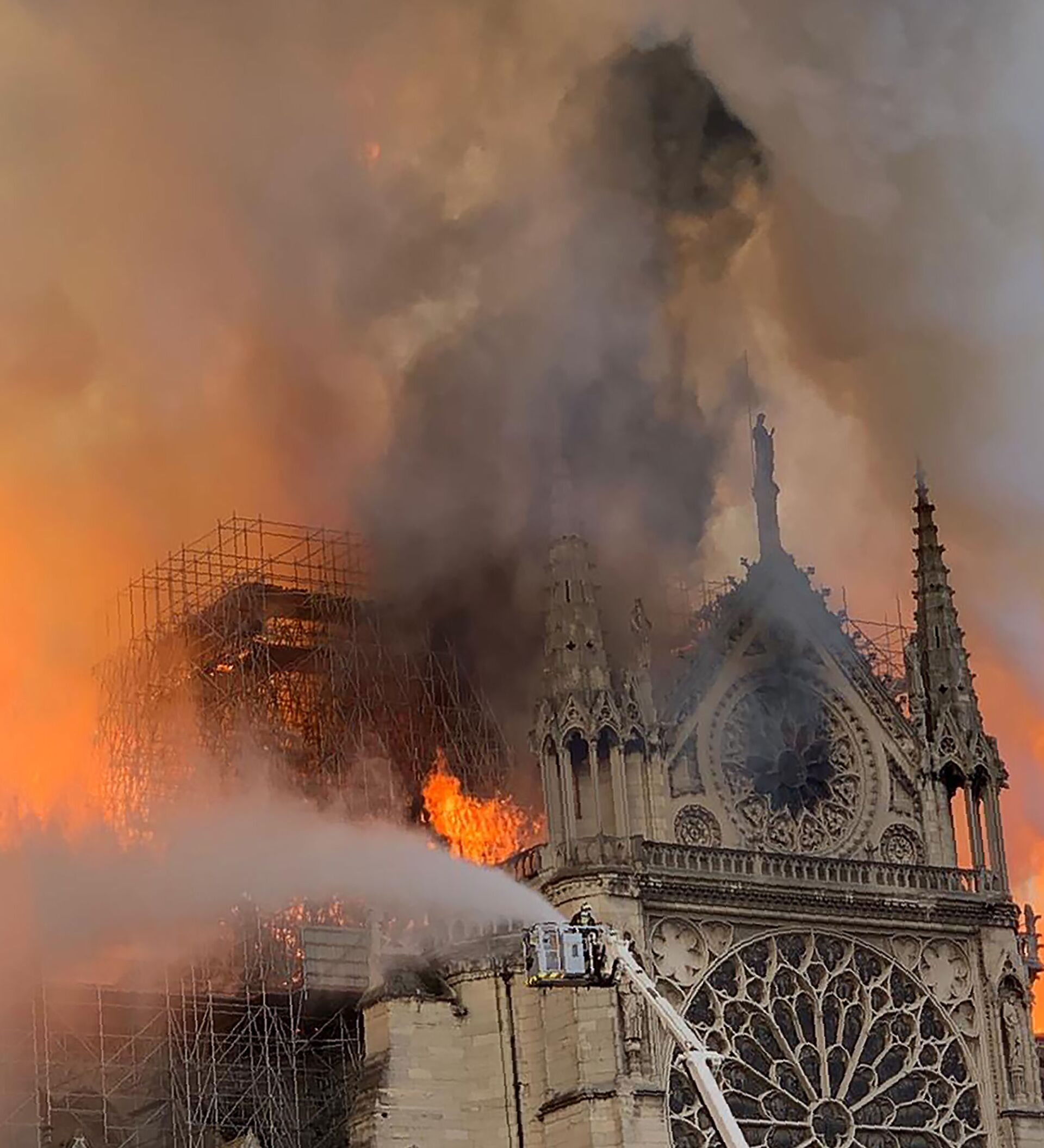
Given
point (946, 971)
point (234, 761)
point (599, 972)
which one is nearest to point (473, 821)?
point (234, 761)

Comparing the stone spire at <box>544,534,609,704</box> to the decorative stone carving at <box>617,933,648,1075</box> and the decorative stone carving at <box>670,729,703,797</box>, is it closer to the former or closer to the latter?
the decorative stone carving at <box>670,729,703,797</box>

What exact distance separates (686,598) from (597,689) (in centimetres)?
696

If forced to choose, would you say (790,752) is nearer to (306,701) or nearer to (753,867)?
(753,867)

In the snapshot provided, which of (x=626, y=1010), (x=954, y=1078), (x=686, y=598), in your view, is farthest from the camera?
(x=686, y=598)

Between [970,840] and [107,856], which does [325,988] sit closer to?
[107,856]

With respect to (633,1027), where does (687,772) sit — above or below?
above

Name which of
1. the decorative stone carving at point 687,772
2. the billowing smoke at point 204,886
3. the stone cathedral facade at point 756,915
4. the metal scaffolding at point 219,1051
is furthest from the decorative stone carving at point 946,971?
the metal scaffolding at point 219,1051

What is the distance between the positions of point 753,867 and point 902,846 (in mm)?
3842

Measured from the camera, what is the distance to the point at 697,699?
5319 cm

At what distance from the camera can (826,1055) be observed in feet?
169

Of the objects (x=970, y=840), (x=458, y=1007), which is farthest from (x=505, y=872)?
(x=970, y=840)

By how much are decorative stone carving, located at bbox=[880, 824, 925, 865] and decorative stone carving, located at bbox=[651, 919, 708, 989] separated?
15.8 feet

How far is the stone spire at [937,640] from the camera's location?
55.6m

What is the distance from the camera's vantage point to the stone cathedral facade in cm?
4984
